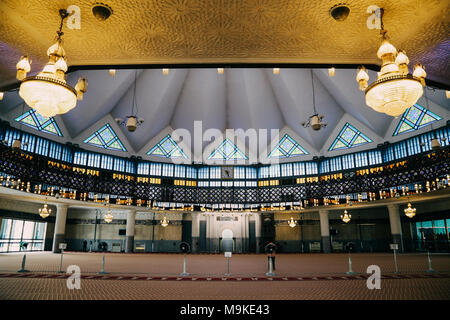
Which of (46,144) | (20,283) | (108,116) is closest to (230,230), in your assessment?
(108,116)

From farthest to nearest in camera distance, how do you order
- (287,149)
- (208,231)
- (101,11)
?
(208,231), (287,149), (101,11)

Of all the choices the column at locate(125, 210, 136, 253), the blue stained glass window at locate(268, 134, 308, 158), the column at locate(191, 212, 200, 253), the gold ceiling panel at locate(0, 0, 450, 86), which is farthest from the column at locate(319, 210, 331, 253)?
the gold ceiling panel at locate(0, 0, 450, 86)

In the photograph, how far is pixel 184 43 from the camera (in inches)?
239

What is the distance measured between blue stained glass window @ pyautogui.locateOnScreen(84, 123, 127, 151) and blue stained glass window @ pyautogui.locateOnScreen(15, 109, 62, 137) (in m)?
2.90

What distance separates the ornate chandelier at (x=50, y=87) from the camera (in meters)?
4.74

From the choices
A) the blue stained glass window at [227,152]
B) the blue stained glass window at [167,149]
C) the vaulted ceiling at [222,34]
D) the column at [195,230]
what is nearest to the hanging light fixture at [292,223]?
the blue stained glass window at [227,152]

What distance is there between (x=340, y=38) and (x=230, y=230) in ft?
91.9

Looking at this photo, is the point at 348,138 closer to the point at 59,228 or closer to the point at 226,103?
the point at 226,103

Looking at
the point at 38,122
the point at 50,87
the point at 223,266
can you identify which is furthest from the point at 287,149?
the point at 50,87

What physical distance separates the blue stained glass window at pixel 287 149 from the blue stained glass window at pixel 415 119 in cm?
927

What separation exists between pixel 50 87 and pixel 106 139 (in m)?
24.3

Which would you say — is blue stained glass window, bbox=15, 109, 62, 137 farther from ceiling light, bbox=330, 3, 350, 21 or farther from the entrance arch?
ceiling light, bbox=330, 3, 350, 21

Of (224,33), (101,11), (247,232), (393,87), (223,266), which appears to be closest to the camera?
(393,87)

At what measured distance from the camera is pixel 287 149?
3028cm
